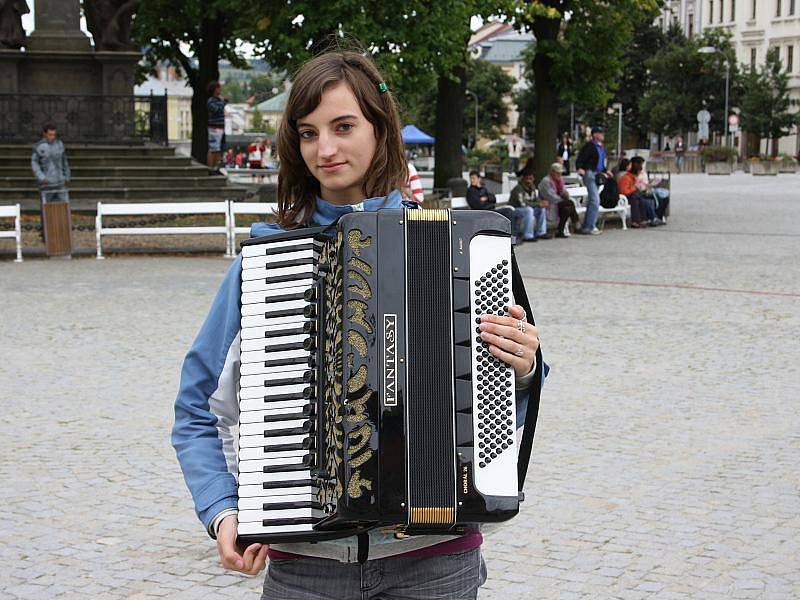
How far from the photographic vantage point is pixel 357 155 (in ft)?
9.70

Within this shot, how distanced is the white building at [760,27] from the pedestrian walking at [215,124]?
80171 millimetres

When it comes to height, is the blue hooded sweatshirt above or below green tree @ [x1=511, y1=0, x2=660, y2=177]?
below

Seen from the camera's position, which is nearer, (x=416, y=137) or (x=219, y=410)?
(x=219, y=410)

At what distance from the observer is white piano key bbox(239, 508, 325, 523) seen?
263 cm

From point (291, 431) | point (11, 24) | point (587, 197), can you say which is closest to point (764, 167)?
point (587, 197)

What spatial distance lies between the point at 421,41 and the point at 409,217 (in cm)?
2148

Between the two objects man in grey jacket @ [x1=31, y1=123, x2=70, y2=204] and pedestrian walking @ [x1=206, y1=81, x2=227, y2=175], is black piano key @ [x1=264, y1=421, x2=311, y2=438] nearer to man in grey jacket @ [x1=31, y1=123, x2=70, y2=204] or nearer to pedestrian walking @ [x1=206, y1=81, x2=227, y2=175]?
man in grey jacket @ [x1=31, y1=123, x2=70, y2=204]

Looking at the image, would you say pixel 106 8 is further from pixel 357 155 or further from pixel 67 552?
pixel 357 155

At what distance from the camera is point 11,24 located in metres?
27.4

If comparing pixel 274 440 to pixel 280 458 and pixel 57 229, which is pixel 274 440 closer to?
pixel 280 458

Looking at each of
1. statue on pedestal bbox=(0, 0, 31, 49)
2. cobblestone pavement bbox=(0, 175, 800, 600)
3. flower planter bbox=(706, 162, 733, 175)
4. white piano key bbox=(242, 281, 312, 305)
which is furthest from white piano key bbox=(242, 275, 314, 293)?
flower planter bbox=(706, 162, 733, 175)

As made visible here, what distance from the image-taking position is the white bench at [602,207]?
26828 mm

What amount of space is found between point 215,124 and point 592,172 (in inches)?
299

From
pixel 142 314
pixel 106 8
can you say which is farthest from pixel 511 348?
pixel 106 8
